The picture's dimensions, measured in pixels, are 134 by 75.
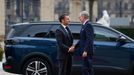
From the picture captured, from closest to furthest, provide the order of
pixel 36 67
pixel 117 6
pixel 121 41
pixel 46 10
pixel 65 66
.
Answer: pixel 65 66 → pixel 121 41 → pixel 36 67 → pixel 46 10 → pixel 117 6

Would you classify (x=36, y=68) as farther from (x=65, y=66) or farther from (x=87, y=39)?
(x=87, y=39)

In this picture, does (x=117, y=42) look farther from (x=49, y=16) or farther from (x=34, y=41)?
(x=49, y=16)

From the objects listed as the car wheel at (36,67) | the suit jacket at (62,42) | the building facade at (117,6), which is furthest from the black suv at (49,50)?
A: the building facade at (117,6)

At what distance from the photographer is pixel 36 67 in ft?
39.4

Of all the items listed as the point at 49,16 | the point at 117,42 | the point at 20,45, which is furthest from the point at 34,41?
the point at 49,16

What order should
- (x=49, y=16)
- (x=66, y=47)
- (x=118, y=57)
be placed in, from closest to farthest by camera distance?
(x=66, y=47) < (x=118, y=57) < (x=49, y=16)

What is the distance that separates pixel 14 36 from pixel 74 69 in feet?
5.88

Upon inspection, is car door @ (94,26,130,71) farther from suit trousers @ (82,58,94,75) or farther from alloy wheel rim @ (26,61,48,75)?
suit trousers @ (82,58,94,75)

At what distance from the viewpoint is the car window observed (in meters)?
11.9

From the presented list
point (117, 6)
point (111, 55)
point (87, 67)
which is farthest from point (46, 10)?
point (117, 6)

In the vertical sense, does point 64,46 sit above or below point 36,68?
above

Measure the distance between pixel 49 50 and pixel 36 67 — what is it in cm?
54

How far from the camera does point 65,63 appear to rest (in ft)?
33.4

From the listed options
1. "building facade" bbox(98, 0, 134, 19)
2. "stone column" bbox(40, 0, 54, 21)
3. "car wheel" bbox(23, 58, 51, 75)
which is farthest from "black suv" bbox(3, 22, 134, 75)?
"building facade" bbox(98, 0, 134, 19)
